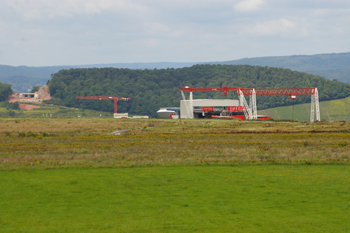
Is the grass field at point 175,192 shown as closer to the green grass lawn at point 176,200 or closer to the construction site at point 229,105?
the green grass lawn at point 176,200

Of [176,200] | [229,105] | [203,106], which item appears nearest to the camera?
[176,200]

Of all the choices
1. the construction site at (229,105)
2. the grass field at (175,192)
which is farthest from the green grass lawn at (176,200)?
the construction site at (229,105)

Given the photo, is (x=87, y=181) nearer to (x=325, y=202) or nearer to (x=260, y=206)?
(x=260, y=206)

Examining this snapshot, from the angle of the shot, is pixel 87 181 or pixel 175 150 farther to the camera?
pixel 175 150

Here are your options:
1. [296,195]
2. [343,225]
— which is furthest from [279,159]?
[343,225]

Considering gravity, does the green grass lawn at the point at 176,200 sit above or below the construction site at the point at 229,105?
below

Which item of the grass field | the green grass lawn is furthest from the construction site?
the green grass lawn

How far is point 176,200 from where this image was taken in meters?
17.7

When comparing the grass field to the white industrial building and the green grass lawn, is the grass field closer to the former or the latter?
the green grass lawn

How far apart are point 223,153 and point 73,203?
793 inches

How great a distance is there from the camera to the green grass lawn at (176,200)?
46.0ft

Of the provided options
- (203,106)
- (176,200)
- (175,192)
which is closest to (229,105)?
(203,106)

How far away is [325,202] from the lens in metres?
17.1

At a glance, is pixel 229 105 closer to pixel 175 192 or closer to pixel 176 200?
pixel 175 192
